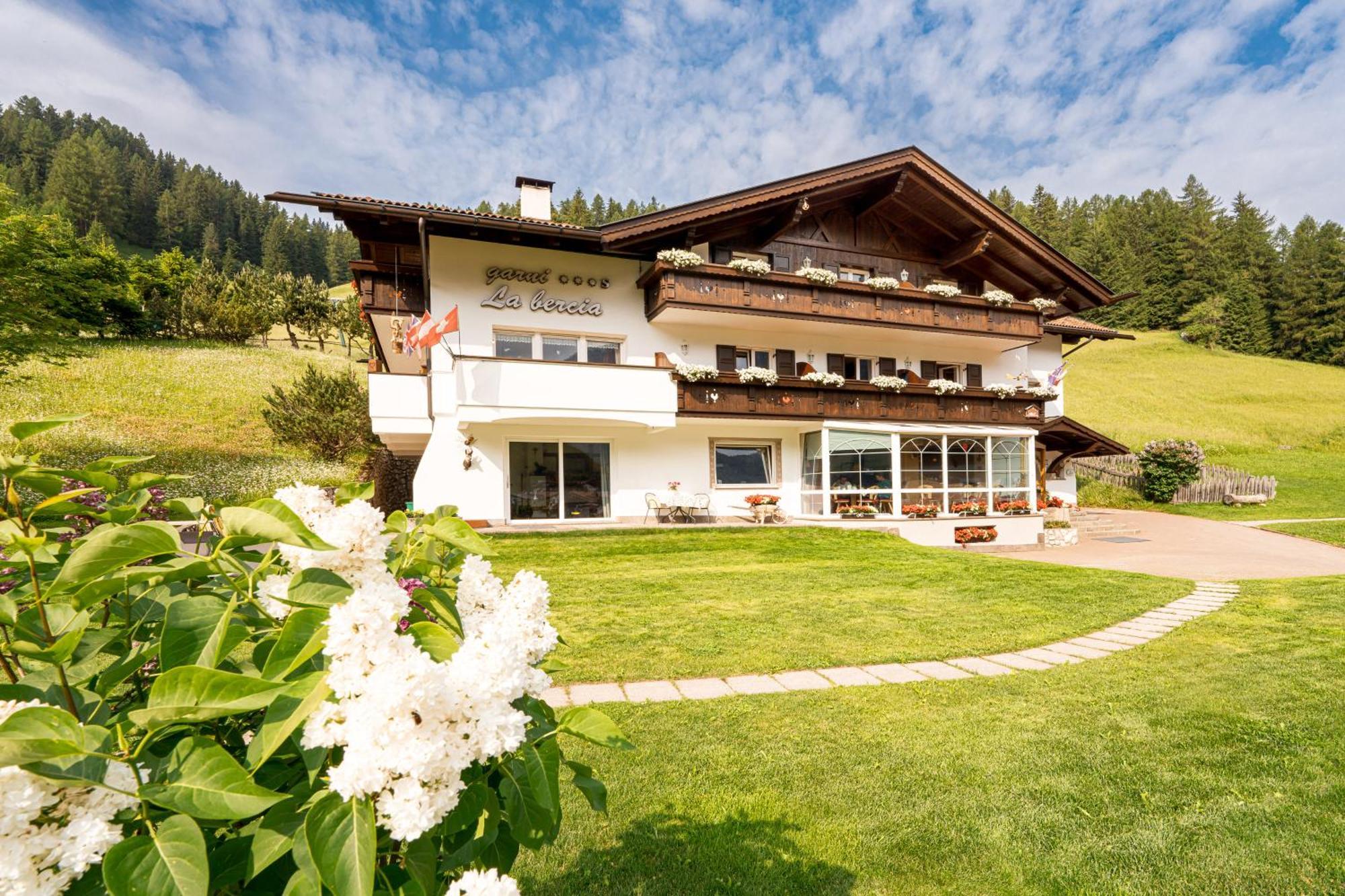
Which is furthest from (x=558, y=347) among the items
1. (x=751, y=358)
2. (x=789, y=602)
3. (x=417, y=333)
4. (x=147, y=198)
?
(x=147, y=198)

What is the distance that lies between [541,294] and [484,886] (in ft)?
49.3

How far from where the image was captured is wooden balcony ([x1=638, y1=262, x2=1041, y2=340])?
14.9m

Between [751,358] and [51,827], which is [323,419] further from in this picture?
[51,827]

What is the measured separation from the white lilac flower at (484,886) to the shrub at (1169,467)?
30045 mm

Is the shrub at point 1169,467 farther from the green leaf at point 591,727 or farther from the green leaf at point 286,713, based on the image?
the green leaf at point 286,713

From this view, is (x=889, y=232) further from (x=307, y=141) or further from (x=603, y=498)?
(x=307, y=141)

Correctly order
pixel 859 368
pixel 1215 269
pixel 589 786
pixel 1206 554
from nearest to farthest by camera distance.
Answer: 1. pixel 589 786
2. pixel 1206 554
3. pixel 859 368
4. pixel 1215 269

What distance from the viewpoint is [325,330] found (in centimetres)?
4925

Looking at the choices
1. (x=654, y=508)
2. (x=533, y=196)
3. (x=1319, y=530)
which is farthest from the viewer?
(x=1319, y=530)

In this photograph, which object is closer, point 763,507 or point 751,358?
point 763,507

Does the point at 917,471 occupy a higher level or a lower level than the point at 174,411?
lower

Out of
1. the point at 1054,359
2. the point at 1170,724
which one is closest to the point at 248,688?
the point at 1170,724

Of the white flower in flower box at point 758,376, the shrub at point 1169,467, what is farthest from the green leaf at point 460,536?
the shrub at point 1169,467

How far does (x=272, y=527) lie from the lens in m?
0.99
